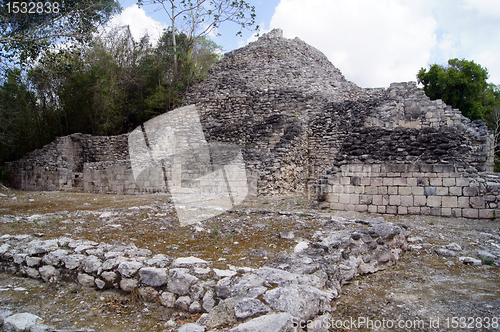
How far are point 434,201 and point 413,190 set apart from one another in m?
0.49

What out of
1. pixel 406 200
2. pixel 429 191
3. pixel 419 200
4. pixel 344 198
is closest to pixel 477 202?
pixel 429 191

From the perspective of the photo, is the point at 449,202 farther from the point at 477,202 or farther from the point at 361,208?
the point at 361,208

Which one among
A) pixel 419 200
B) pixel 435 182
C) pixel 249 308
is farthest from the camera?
pixel 419 200

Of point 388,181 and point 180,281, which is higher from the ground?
point 388,181

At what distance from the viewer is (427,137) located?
737 centimetres

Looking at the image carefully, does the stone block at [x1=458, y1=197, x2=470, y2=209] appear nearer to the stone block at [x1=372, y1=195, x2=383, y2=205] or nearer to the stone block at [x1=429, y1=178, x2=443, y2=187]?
the stone block at [x1=429, y1=178, x2=443, y2=187]

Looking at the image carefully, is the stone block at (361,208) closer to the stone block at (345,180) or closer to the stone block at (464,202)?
the stone block at (345,180)

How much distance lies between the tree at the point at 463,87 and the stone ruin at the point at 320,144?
24.1 ft

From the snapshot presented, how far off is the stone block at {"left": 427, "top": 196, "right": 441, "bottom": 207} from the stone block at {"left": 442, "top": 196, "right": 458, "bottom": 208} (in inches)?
3.8

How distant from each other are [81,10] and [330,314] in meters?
9.10

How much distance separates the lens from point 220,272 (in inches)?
106

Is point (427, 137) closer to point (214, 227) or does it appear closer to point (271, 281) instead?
point (214, 227)

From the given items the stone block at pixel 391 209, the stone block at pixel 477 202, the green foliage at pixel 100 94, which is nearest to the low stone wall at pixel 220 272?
the stone block at pixel 391 209

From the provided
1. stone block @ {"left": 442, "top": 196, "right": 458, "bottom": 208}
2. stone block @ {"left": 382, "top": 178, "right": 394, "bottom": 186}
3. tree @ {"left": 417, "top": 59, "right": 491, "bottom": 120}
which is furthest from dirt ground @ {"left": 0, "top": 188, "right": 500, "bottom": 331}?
tree @ {"left": 417, "top": 59, "right": 491, "bottom": 120}
